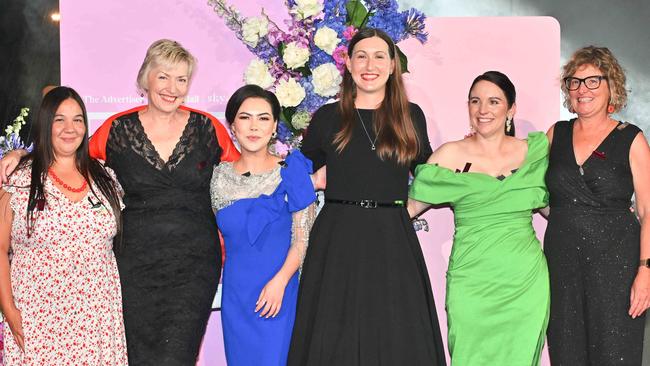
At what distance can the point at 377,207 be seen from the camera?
3.28 metres

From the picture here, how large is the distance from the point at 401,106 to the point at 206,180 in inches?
36.6

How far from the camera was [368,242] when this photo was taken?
3.23 metres

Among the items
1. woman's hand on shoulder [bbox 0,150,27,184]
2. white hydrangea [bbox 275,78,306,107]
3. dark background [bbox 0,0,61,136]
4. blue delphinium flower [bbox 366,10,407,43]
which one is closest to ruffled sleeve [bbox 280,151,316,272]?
white hydrangea [bbox 275,78,306,107]

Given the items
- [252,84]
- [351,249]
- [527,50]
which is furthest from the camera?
[527,50]

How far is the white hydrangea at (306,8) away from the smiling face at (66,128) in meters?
1.12

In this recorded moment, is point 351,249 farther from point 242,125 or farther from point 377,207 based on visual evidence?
point 242,125

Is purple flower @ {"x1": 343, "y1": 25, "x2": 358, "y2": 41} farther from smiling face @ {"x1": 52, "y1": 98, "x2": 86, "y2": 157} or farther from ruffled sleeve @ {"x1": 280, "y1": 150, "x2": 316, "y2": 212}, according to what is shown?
smiling face @ {"x1": 52, "y1": 98, "x2": 86, "y2": 157}

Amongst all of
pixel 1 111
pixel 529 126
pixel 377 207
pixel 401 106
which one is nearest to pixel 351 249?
pixel 377 207

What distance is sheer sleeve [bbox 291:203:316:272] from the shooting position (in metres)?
3.31

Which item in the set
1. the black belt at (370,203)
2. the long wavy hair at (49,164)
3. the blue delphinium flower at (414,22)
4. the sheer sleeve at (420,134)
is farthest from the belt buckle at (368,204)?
the long wavy hair at (49,164)

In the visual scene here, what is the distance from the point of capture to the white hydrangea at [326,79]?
3496mm

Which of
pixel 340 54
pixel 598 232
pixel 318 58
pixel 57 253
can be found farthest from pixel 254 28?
pixel 598 232

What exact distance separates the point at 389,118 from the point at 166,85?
39.2 inches

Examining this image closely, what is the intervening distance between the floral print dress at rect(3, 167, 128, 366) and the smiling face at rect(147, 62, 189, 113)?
55cm
